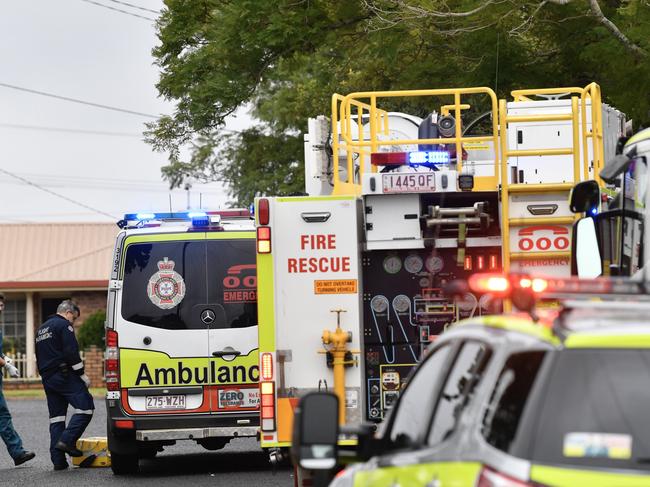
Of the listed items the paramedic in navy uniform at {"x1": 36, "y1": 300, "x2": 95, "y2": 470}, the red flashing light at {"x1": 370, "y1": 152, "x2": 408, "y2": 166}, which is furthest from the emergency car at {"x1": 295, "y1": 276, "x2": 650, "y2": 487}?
the paramedic in navy uniform at {"x1": 36, "y1": 300, "x2": 95, "y2": 470}

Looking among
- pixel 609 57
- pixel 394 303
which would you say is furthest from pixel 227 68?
pixel 394 303

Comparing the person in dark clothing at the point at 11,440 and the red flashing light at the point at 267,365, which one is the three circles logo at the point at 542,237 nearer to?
the red flashing light at the point at 267,365

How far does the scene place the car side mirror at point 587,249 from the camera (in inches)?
369

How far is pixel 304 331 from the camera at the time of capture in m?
10.9

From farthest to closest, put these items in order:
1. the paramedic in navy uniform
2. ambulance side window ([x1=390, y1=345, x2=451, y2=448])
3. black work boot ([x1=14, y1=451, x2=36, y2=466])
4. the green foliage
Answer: the green foliage → black work boot ([x1=14, y1=451, x2=36, y2=466]) → the paramedic in navy uniform → ambulance side window ([x1=390, y1=345, x2=451, y2=448])

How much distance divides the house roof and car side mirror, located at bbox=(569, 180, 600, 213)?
36419mm

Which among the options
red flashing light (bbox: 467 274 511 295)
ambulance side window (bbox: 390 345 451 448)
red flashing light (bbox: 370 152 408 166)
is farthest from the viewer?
red flashing light (bbox: 370 152 408 166)

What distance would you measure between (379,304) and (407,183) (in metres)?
1.00

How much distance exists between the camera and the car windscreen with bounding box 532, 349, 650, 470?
13.0 ft

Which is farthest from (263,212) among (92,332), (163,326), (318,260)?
(92,332)

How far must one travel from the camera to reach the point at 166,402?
14031 millimetres

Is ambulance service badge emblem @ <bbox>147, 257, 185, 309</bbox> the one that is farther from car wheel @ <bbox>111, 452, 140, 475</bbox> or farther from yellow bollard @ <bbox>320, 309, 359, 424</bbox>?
yellow bollard @ <bbox>320, 309, 359, 424</bbox>

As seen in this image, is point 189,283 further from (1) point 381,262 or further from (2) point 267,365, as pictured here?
(2) point 267,365

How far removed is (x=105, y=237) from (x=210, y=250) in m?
36.0
